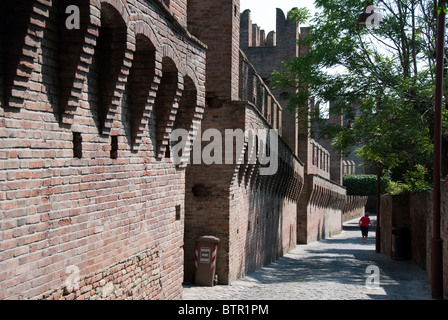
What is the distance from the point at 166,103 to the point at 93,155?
7.59ft

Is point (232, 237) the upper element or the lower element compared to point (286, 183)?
lower

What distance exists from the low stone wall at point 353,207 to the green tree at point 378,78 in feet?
129

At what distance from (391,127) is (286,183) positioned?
7.84m

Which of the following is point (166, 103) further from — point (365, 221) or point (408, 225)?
point (365, 221)

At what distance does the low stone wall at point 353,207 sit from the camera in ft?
204

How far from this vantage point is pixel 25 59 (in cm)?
536

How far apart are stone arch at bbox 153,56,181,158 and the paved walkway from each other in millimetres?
4378

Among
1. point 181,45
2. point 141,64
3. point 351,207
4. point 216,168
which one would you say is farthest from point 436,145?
point 351,207

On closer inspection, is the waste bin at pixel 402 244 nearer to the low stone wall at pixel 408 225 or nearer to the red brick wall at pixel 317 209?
the low stone wall at pixel 408 225

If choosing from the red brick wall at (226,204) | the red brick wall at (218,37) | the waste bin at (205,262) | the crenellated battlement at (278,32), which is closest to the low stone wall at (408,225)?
the red brick wall at (226,204)

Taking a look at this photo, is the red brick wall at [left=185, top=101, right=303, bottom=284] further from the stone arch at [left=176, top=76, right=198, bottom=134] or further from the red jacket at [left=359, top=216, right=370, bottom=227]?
the red jacket at [left=359, top=216, right=370, bottom=227]

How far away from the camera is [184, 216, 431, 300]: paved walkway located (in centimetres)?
1336

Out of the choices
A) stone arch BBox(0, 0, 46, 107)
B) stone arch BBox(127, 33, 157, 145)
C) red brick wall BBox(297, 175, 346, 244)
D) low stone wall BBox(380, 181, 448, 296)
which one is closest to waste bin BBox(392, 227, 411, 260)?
low stone wall BBox(380, 181, 448, 296)

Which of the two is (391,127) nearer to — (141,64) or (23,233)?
(141,64)
